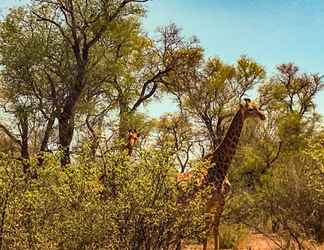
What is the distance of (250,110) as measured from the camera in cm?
1396

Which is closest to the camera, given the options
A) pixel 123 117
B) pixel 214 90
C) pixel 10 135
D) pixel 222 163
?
pixel 222 163

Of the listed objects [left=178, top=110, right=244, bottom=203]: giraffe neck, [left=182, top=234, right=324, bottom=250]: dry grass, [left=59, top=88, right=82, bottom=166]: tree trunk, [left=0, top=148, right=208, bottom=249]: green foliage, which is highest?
[left=59, top=88, right=82, bottom=166]: tree trunk

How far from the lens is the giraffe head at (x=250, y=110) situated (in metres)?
13.9

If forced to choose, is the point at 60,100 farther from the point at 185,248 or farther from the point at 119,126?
the point at 185,248

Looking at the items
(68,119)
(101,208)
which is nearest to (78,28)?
(68,119)

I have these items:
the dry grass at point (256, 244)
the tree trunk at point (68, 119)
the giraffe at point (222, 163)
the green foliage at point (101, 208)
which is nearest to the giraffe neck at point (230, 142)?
the giraffe at point (222, 163)

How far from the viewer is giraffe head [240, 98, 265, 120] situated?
1393cm

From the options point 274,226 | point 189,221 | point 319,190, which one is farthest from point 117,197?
point 274,226

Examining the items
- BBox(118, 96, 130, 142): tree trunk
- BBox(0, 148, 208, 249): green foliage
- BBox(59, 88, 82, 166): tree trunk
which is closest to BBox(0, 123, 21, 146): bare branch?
BBox(59, 88, 82, 166): tree trunk

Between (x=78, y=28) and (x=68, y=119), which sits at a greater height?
(x=78, y=28)

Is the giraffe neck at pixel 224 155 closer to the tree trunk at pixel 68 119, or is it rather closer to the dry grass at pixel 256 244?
the dry grass at pixel 256 244

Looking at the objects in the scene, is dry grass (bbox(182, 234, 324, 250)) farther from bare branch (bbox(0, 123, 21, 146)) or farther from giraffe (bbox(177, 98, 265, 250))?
bare branch (bbox(0, 123, 21, 146))

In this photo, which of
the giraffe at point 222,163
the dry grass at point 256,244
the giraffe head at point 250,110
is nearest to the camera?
the giraffe at point 222,163

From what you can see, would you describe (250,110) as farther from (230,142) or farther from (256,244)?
(256,244)
